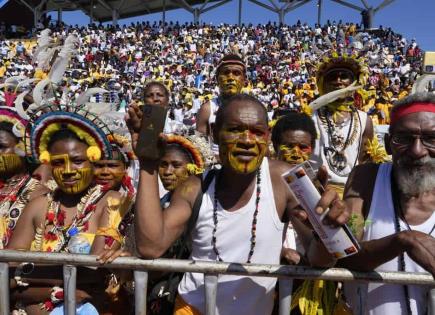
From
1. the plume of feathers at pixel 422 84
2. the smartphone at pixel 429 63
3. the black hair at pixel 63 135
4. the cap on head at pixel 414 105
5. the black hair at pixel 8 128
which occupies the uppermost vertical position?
the smartphone at pixel 429 63

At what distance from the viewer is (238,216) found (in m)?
1.99

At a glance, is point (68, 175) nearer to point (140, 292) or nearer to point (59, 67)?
point (140, 292)

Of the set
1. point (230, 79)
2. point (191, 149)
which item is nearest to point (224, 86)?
point (230, 79)

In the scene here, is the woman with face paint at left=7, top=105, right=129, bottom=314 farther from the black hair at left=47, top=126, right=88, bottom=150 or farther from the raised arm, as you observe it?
the raised arm

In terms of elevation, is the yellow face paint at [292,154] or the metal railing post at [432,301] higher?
the yellow face paint at [292,154]

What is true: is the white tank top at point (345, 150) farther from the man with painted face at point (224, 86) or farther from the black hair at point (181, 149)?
the black hair at point (181, 149)

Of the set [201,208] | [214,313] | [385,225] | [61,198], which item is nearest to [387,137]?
[385,225]

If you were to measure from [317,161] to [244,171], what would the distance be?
175 centimetres

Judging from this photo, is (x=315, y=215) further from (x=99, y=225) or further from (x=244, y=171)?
(x=99, y=225)

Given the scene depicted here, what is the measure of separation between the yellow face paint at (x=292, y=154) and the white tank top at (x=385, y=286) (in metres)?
0.99

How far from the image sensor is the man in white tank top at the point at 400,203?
5.90 feet

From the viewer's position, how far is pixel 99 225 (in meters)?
2.41

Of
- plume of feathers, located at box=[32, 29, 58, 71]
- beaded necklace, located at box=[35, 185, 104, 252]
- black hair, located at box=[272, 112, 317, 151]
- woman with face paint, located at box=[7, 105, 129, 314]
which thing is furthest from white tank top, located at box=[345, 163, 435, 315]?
plume of feathers, located at box=[32, 29, 58, 71]

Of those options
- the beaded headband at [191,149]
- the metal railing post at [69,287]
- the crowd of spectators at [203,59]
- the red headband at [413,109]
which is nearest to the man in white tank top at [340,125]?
the beaded headband at [191,149]
